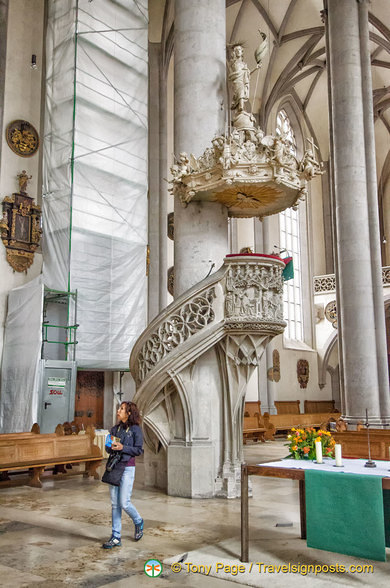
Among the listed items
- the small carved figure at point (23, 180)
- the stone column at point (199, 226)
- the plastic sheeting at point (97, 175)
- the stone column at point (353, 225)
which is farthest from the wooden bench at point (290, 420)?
the small carved figure at point (23, 180)

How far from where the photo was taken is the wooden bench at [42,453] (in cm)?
920

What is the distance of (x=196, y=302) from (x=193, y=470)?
2.40 meters

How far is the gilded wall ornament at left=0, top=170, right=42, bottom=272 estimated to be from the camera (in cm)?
1393

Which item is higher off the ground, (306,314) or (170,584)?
(306,314)

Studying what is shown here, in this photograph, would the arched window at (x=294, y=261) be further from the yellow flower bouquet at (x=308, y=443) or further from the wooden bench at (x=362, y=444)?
the yellow flower bouquet at (x=308, y=443)

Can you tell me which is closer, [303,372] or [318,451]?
[318,451]

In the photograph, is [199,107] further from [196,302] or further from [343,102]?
[343,102]

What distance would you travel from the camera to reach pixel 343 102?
48.2 ft

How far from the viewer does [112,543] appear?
558 cm

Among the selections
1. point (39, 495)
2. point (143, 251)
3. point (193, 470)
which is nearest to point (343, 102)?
point (143, 251)

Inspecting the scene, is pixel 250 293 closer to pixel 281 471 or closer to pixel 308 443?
pixel 308 443

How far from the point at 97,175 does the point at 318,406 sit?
16.0 metres

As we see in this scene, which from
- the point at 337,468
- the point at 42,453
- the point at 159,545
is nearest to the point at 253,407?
the point at 42,453

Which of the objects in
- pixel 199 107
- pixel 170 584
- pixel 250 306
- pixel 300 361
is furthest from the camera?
pixel 300 361
